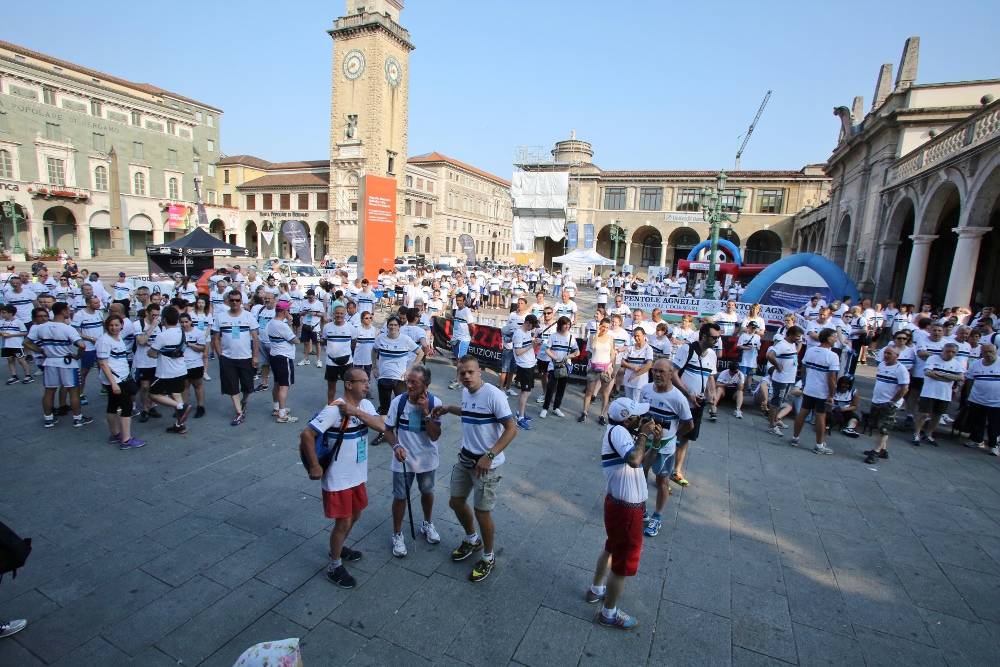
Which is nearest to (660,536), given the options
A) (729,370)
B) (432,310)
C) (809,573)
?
(809,573)

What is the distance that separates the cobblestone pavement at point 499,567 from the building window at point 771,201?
4137 centimetres

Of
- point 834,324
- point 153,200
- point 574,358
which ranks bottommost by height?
point 574,358

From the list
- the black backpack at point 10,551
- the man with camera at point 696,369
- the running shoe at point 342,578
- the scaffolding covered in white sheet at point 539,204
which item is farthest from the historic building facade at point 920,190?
the scaffolding covered in white sheet at point 539,204

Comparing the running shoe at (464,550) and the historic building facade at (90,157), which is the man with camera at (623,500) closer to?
the running shoe at (464,550)

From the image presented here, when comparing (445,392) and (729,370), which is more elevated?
(729,370)

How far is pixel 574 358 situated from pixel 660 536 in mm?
5649

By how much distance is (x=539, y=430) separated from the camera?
7.85 m

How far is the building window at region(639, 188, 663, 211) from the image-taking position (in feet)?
145

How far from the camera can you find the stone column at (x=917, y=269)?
53.5ft

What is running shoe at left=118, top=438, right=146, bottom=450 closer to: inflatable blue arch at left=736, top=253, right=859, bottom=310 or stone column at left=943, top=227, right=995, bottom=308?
inflatable blue arch at left=736, top=253, right=859, bottom=310

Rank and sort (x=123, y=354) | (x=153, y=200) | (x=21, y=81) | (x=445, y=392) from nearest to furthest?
1. (x=123, y=354)
2. (x=445, y=392)
3. (x=21, y=81)
4. (x=153, y=200)

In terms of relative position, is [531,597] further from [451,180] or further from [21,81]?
[451,180]

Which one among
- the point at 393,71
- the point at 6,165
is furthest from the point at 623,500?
the point at 393,71

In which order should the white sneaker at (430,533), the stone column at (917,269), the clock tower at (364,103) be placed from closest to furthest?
the white sneaker at (430,533)
the stone column at (917,269)
the clock tower at (364,103)
